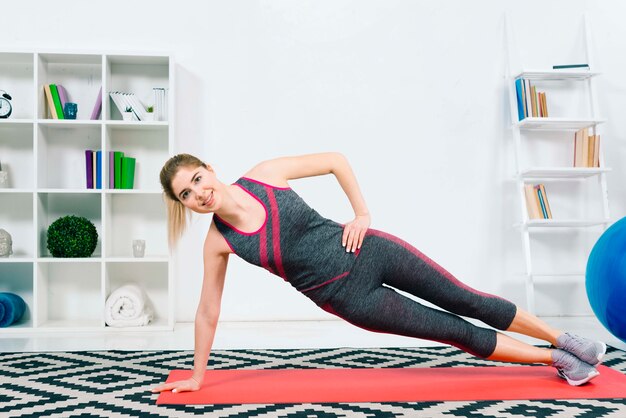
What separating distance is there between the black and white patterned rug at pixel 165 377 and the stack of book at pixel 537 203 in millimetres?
1211

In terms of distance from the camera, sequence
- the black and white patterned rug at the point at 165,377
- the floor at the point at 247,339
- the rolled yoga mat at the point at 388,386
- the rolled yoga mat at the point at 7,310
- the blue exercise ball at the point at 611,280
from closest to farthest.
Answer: the black and white patterned rug at the point at 165,377
the rolled yoga mat at the point at 388,386
the blue exercise ball at the point at 611,280
the floor at the point at 247,339
the rolled yoga mat at the point at 7,310

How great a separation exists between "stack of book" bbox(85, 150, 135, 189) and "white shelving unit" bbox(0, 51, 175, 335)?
10cm

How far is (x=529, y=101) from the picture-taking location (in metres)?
4.25

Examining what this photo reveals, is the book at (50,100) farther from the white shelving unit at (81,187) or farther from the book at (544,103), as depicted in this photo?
the book at (544,103)

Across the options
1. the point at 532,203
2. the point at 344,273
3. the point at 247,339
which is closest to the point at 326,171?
the point at 344,273

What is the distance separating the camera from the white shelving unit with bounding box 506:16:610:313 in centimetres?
421

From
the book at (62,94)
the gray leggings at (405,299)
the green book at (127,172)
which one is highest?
the book at (62,94)

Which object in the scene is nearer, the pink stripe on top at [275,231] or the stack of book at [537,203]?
the pink stripe on top at [275,231]

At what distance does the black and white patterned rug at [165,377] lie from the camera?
85.9 inches

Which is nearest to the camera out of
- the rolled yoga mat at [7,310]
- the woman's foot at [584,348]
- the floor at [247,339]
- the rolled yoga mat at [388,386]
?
the rolled yoga mat at [388,386]

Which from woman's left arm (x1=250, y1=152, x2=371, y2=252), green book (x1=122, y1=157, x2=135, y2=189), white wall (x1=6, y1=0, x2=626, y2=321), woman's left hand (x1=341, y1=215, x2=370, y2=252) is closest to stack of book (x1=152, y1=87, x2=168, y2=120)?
white wall (x1=6, y1=0, x2=626, y2=321)

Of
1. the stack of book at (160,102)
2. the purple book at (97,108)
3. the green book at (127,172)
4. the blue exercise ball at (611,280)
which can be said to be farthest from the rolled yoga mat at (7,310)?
the blue exercise ball at (611,280)

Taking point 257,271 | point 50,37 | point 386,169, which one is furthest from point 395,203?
point 50,37

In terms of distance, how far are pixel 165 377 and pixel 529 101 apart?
2.73 meters
